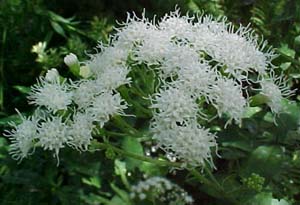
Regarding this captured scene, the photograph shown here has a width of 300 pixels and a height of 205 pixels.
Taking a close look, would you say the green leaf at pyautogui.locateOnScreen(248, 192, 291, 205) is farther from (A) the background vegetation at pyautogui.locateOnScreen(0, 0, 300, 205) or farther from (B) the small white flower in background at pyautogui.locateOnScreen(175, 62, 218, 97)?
(B) the small white flower in background at pyautogui.locateOnScreen(175, 62, 218, 97)

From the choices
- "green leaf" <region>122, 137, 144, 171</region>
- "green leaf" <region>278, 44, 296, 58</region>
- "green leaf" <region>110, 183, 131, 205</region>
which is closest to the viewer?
"green leaf" <region>278, 44, 296, 58</region>

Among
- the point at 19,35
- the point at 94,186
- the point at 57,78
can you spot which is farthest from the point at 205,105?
the point at 19,35

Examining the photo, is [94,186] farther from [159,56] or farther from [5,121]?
[159,56]

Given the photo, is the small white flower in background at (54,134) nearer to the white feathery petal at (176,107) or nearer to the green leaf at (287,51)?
the white feathery petal at (176,107)

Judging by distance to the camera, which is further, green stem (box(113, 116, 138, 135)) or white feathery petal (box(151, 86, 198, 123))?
green stem (box(113, 116, 138, 135))

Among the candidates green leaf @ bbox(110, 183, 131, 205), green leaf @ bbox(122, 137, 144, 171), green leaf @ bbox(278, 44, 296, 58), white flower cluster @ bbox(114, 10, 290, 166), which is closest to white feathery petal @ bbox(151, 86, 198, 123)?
white flower cluster @ bbox(114, 10, 290, 166)

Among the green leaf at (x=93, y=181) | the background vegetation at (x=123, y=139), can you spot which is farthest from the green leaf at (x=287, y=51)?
the green leaf at (x=93, y=181)

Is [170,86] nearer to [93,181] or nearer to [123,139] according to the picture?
[123,139]
